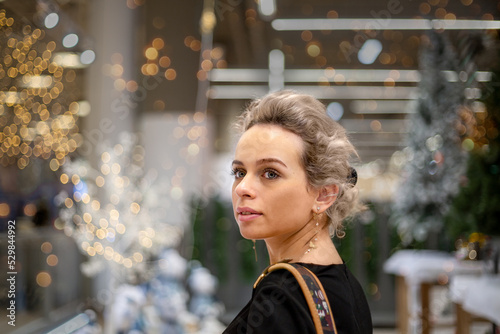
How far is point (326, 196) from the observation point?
40.6 inches

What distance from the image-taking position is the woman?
0.96 meters

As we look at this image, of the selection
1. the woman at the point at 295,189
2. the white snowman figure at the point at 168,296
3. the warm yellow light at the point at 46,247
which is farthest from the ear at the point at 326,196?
the white snowman figure at the point at 168,296

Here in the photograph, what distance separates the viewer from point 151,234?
4.02 meters

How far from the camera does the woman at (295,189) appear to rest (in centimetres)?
96

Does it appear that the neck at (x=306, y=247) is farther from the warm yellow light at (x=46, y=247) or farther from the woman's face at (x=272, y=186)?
the warm yellow light at (x=46, y=247)

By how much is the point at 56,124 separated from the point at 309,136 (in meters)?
2.72

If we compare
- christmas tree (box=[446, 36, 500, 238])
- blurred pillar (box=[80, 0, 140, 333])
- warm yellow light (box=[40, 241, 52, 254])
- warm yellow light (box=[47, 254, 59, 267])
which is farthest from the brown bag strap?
blurred pillar (box=[80, 0, 140, 333])

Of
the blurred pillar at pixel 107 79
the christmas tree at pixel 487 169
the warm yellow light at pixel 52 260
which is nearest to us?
the christmas tree at pixel 487 169

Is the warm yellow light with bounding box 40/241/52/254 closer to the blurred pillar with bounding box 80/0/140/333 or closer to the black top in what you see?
the blurred pillar with bounding box 80/0/140/333

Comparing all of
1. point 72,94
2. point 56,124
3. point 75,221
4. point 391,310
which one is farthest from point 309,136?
point 391,310

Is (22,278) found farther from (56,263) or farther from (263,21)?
(263,21)

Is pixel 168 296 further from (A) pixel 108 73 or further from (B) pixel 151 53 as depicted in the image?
(B) pixel 151 53
